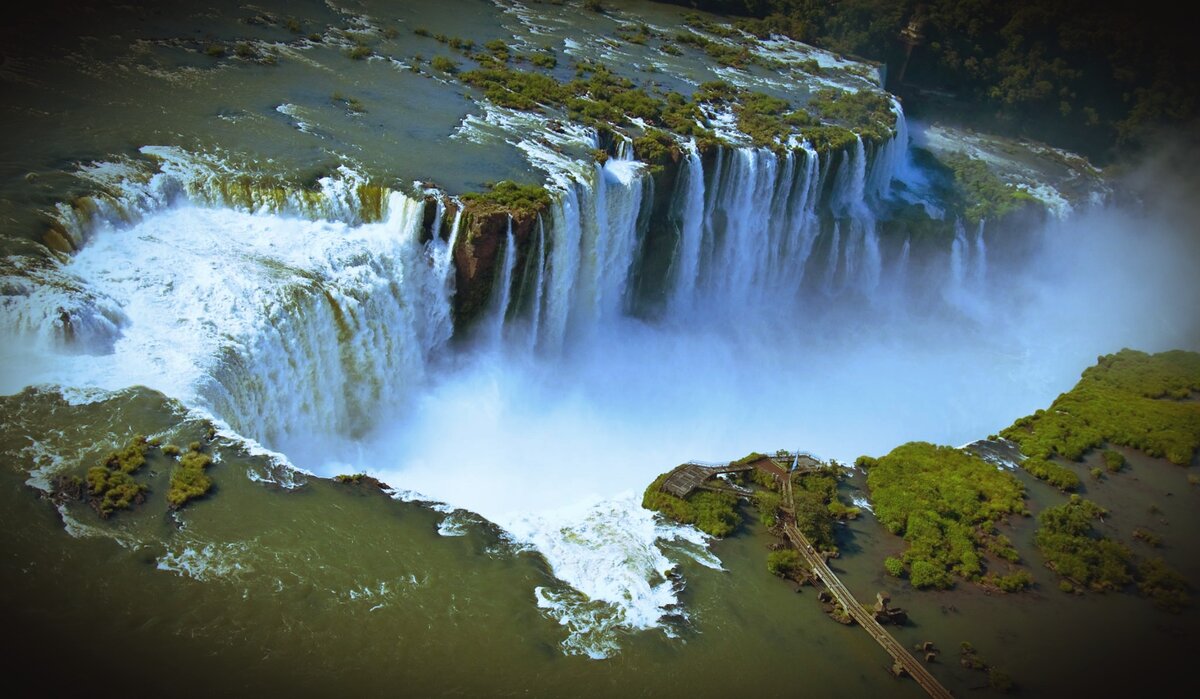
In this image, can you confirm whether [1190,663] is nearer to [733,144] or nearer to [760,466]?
[760,466]

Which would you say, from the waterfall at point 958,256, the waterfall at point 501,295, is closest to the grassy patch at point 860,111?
the waterfall at point 958,256

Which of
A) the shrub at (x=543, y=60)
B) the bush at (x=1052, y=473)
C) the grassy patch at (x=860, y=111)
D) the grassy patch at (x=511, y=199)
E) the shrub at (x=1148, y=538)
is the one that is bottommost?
the shrub at (x=1148, y=538)

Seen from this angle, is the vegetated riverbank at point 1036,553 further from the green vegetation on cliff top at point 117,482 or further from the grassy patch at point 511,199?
the green vegetation on cliff top at point 117,482

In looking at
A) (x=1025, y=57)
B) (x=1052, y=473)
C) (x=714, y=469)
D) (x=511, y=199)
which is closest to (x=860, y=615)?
(x=714, y=469)

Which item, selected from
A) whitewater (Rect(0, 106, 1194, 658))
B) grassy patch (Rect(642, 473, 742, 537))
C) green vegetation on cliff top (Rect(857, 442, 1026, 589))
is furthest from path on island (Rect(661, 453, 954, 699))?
green vegetation on cliff top (Rect(857, 442, 1026, 589))

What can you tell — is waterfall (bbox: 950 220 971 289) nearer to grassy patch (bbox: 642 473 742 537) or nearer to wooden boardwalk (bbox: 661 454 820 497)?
wooden boardwalk (bbox: 661 454 820 497)

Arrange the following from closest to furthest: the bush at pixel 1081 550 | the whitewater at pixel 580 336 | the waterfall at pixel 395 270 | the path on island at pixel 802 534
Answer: the path on island at pixel 802 534
the whitewater at pixel 580 336
the waterfall at pixel 395 270
the bush at pixel 1081 550

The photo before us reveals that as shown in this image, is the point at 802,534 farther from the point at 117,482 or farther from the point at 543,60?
the point at 543,60
